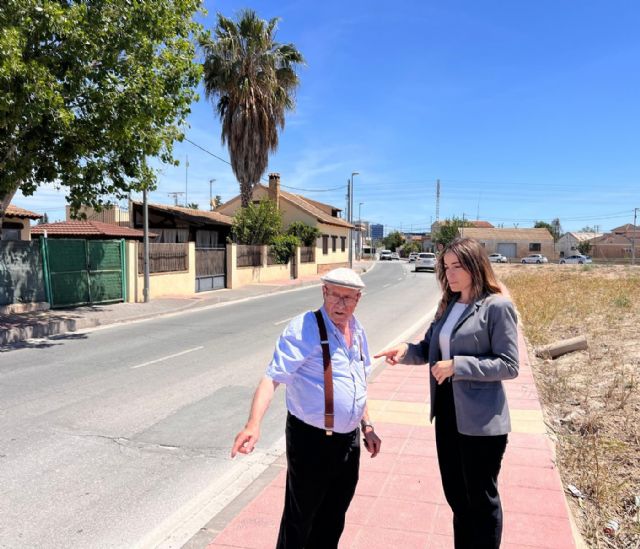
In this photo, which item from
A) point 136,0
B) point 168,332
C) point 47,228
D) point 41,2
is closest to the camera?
point 41,2

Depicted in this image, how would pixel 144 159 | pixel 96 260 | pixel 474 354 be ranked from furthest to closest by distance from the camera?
1. pixel 96 260
2. pixel 144 159
3. pixel 474 354

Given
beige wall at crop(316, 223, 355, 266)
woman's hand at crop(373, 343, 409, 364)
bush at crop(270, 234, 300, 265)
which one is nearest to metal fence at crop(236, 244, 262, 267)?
bush at crop(270, 234, 300, 265)

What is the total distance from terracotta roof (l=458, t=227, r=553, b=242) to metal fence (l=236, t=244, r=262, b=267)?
66672 millimetres

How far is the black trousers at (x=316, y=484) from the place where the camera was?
2.53m

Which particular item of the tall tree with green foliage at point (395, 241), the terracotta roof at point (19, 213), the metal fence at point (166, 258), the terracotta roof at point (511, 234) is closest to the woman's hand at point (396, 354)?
the metal fence at point (166, 258)

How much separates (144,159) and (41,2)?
4515mm

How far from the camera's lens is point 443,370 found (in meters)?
2.69

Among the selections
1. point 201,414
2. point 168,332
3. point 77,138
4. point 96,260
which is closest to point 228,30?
point 96,260

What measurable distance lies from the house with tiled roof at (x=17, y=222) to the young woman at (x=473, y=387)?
78.3ft

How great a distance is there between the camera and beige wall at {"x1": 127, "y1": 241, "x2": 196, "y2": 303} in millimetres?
17656

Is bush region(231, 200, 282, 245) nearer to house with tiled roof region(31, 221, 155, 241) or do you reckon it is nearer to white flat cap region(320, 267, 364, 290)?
house with tiled roof region(31, 221, 155, 241)

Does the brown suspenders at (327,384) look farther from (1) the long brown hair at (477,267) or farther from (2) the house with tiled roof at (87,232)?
(2) the house with tiled roof at (87,232)

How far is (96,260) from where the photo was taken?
16.5 meters

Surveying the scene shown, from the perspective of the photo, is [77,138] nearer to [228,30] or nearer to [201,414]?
[201,414]
